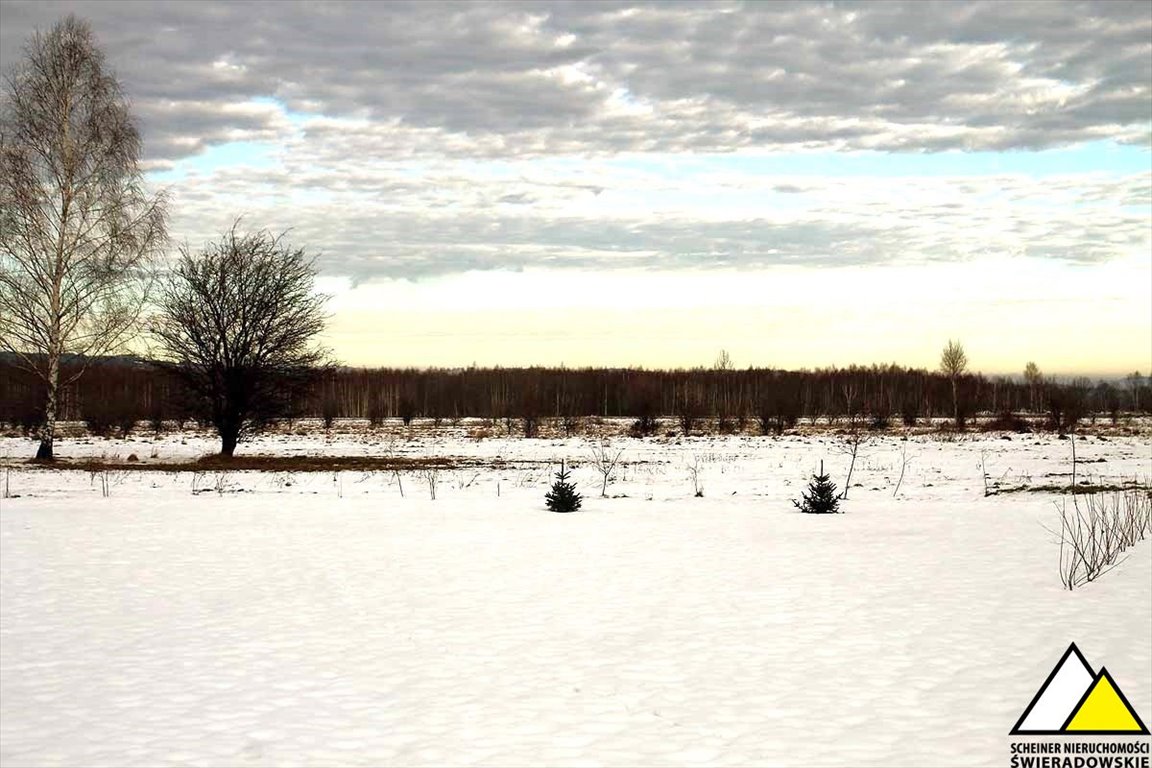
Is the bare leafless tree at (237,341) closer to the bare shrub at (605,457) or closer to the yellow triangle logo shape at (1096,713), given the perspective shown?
the bare shrub at (605,457)

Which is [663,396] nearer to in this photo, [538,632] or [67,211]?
[67,211]

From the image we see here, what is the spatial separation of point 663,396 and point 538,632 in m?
81.2

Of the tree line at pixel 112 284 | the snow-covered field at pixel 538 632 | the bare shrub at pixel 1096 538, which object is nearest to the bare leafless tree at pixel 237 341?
the tree line at pixel 112 284

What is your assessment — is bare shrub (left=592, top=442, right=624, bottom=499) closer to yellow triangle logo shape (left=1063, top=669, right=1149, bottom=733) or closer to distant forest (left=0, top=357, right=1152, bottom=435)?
distant forest (left=0, top=357, right=1152, bottom=435)

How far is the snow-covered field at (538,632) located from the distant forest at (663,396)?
33.0 meters

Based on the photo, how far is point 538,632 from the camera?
32.2 ft

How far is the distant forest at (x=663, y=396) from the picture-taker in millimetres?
54469

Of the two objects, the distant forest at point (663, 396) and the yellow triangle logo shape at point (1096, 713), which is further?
the distant forest at point (663, 396)

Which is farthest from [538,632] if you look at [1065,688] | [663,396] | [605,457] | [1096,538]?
[663,396]

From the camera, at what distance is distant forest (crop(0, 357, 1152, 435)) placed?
54.5 meters

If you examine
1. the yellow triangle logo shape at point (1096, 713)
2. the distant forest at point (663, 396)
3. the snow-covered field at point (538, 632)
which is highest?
the distant forest at point (663, 396)

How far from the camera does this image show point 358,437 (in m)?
48.8

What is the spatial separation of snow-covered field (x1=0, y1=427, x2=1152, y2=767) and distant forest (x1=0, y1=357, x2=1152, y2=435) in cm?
3298

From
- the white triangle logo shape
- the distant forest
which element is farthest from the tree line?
the white triangle logo shape
